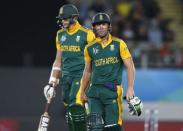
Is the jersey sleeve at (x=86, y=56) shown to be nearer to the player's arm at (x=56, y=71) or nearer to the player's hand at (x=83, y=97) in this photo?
the player's hand at (x=83, y=97)

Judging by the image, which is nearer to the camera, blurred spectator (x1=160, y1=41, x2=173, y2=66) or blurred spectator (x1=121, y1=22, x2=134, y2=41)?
blurred spectator (x1=160, y1=41, x2=173, y2=66)

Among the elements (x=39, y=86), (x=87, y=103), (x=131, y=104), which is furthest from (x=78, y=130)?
(x=39, y=86)

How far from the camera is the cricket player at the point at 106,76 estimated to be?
458 inches

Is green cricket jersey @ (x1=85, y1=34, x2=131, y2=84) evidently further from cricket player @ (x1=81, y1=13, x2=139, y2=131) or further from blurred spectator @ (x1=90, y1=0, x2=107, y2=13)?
blurred spectator @ (x1=90, y1=0, x2=107, y2=13)

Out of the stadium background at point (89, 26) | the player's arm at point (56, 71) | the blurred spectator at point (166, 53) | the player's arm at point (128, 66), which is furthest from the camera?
the blurred spectator at point (166, 53)

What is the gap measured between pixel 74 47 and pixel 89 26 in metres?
5.56

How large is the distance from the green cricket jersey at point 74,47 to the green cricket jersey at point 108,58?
1075 millimetres

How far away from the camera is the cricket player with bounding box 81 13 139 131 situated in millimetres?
11641

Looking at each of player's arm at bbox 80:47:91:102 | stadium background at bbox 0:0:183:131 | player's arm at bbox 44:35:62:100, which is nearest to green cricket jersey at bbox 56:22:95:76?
player's arm at bbox 44:35:62:100

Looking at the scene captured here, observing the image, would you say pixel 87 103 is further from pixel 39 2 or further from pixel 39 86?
pixel 39 2

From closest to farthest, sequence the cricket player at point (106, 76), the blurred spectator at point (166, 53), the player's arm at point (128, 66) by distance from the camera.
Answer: the player's arm at point (128, 66), the cricket player at point (106, 76), the blurred spectator at point (166, 53)

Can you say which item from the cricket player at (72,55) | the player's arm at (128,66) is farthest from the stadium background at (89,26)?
the player's arm at (128,66)

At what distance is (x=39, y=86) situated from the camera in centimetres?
1819

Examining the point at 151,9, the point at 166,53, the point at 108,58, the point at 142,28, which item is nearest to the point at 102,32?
the point at 108,58
